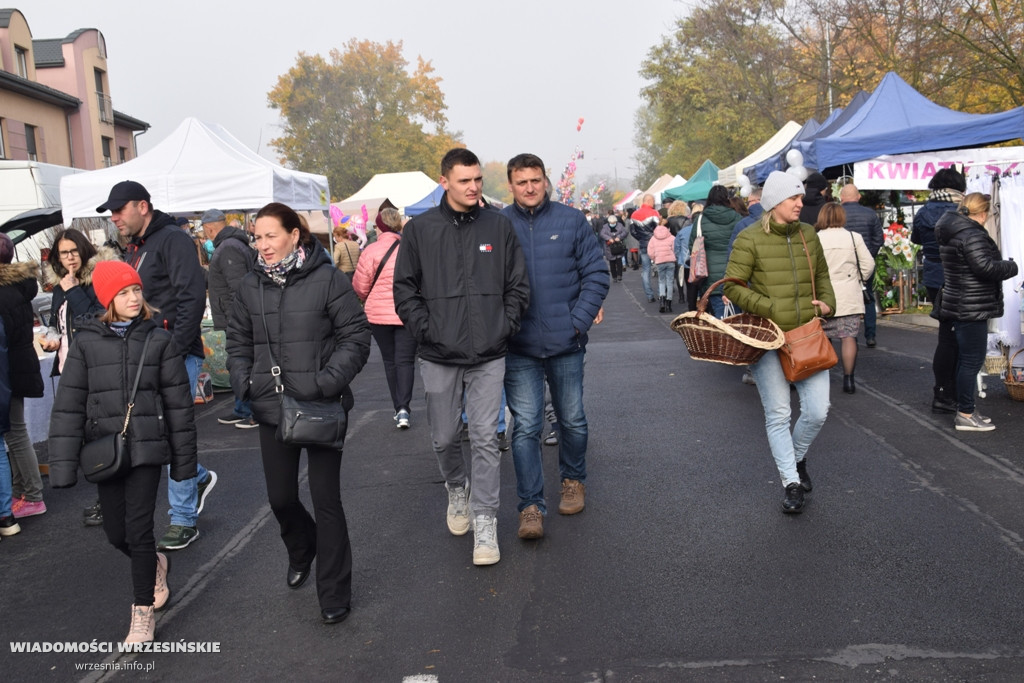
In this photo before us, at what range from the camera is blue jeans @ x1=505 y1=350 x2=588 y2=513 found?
517 centimetres

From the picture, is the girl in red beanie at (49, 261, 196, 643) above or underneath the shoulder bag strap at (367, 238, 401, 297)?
underneath

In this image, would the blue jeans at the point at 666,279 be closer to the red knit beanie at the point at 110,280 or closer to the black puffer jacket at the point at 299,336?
the black puffer jacket at the point at 299,336

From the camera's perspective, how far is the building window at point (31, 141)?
32812 millimetres

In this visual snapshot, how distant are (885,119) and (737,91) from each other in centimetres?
3636

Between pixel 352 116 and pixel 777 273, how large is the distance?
207ft

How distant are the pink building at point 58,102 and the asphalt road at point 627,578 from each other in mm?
28675

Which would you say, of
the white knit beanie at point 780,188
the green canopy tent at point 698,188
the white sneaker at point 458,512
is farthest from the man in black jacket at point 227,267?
the green canopy tent at point 698,188

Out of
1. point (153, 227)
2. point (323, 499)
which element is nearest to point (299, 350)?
point (323, 499)

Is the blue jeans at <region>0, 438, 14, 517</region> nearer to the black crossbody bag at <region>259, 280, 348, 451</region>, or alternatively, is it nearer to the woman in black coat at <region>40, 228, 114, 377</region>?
the woman in black coat at <region>40, 228, 114, 377</region>

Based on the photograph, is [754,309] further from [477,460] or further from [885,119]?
[885,119]

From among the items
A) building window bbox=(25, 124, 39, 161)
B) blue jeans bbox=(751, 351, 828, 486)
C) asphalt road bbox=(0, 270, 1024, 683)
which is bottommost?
asphalt road bbox=(0, 270, 1024, 683)

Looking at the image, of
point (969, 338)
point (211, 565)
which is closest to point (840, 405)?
point (969, 338)

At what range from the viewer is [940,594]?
418cm

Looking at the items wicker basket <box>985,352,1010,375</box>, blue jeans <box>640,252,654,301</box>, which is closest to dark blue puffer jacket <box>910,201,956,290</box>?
wicker basket <box>985,352,1010,375</box>
